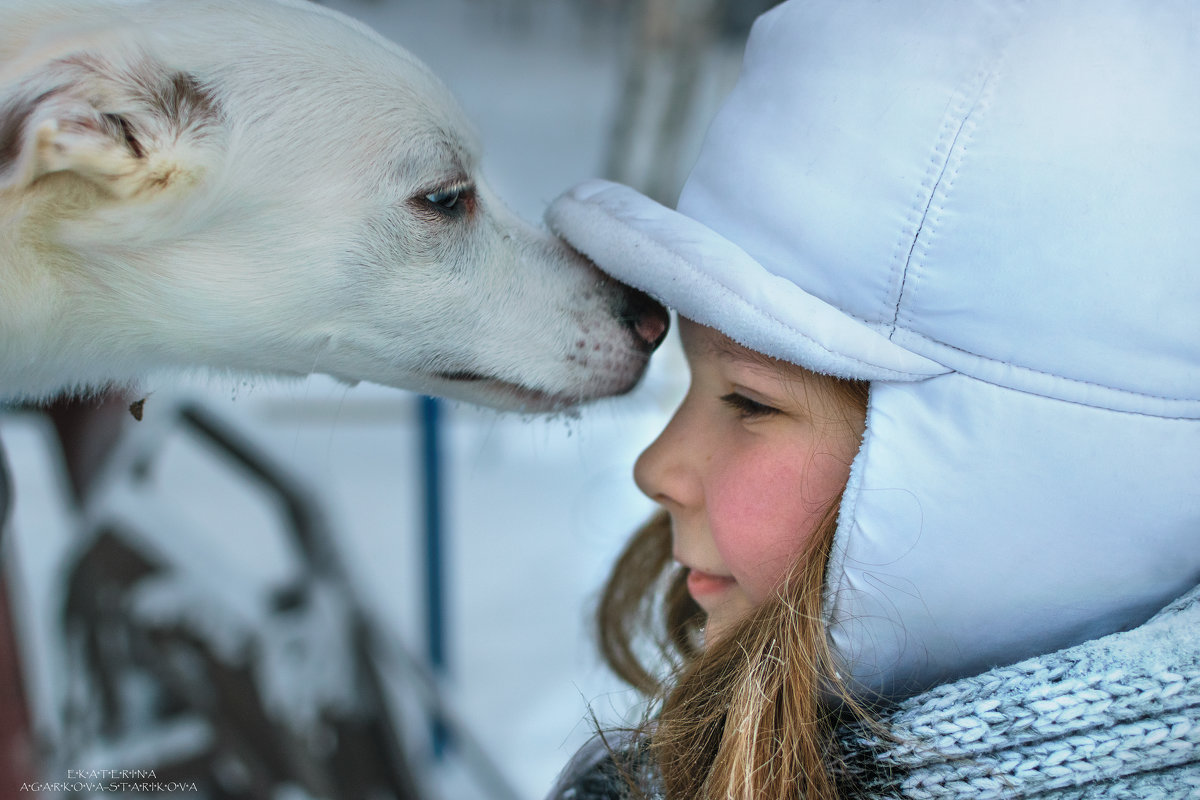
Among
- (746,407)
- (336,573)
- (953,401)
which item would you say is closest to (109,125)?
(746,407)

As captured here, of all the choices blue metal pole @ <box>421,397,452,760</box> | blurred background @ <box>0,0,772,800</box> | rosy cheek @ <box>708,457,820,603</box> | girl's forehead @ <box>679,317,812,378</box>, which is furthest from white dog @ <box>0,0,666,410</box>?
blue metal pole @ <box>421,397,452,760</box>

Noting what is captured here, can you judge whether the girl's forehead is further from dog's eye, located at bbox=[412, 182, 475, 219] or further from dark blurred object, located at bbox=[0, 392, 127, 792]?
dark blurred object, located at bbox=[0, 392, 127, 792]

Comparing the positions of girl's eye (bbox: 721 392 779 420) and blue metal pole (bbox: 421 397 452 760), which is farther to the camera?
blue metal pole (bbox: 421 397 452 760)

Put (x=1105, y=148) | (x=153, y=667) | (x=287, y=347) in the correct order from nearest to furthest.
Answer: (x=1105, y=148) < (x=287, y=347) < (x=153, y=667)

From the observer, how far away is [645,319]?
1.15m

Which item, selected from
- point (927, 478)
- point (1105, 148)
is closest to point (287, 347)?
point (927, 478)

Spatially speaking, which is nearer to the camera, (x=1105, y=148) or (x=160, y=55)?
(x=1105, y=148)

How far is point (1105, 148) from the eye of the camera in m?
0.64

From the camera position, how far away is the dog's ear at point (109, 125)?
2.62ft

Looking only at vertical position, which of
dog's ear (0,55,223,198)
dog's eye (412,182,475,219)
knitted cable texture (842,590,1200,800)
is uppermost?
dog's ear (0,55,223,198)

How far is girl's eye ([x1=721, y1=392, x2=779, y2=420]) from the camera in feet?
2.70

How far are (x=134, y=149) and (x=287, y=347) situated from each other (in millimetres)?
254

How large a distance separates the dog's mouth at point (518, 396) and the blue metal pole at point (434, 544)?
4.79 ft

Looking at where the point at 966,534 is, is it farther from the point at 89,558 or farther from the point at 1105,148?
the point at 89,558
